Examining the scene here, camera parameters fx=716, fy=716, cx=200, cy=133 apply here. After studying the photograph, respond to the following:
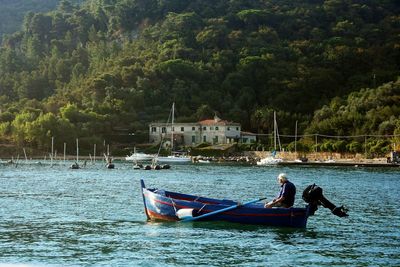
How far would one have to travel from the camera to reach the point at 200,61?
621 ft

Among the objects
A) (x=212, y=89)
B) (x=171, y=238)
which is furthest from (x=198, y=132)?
(x=171, y=238)

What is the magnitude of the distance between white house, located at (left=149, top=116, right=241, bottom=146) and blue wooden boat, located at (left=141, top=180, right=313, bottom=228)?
404ft

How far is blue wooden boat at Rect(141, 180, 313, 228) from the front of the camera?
33.1 m

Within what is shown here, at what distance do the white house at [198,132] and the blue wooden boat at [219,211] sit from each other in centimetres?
12303

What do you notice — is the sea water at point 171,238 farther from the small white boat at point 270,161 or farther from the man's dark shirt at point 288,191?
the small white boat at point 270,161

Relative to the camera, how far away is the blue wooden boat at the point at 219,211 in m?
33.1

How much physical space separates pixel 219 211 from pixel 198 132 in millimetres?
130253

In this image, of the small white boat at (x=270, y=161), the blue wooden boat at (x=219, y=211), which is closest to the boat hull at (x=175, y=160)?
the small white boat at (x=270, y=161)

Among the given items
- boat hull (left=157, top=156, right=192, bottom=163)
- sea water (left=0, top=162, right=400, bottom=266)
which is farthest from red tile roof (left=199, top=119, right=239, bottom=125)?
sea water (left=0, top=162, right=400, bottom=266)

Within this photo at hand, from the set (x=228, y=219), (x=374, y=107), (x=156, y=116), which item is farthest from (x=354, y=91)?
(x=228, y=219)

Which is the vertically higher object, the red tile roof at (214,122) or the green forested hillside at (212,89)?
the green forested hillside at (212,89)

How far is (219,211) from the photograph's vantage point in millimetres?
33938

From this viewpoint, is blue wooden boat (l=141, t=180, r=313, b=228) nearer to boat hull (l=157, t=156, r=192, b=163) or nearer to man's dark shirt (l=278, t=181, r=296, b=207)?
man's dark shirt (l=278, t=181, r=296, b=207)

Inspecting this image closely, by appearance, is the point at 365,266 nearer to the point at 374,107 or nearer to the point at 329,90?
the point at 374,107
